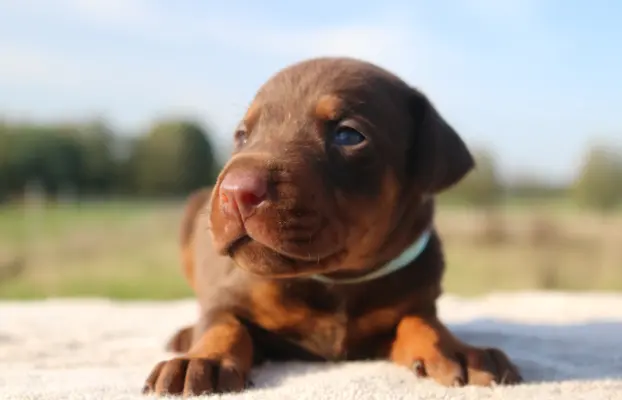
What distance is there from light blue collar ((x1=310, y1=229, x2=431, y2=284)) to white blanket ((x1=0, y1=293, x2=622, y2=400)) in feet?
0.79

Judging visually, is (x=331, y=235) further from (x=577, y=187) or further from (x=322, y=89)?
(x=577, y=187)

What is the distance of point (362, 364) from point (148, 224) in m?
3.42

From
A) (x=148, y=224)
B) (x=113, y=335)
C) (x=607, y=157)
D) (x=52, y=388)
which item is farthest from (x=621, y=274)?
(x=52, y=388)

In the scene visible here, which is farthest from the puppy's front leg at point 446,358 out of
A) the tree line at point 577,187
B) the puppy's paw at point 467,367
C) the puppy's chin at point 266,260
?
the tree line at point 577,187

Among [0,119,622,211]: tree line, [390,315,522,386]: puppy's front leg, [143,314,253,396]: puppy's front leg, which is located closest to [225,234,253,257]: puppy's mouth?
[143,314,253,396]: puppy's front leg

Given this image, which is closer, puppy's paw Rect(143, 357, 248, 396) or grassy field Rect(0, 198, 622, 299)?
puppy's paw Rect(143, 357, 248, 396)

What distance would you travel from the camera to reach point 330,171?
1.76 meters

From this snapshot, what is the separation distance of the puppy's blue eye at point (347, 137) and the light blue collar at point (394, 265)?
0.40 m

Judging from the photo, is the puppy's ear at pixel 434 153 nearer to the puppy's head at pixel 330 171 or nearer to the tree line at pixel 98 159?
the puppy's head at pixel 330 171

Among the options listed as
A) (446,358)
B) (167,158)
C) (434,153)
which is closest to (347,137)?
(434,153)

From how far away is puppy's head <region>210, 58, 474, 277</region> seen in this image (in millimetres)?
1589

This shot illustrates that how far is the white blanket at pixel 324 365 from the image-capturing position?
1.64 m

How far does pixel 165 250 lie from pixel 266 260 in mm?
3618

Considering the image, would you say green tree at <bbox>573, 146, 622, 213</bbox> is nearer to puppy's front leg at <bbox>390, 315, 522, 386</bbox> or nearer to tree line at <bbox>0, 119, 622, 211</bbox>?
tree line at <bbox>0, 119, 622, 211</bbox>
